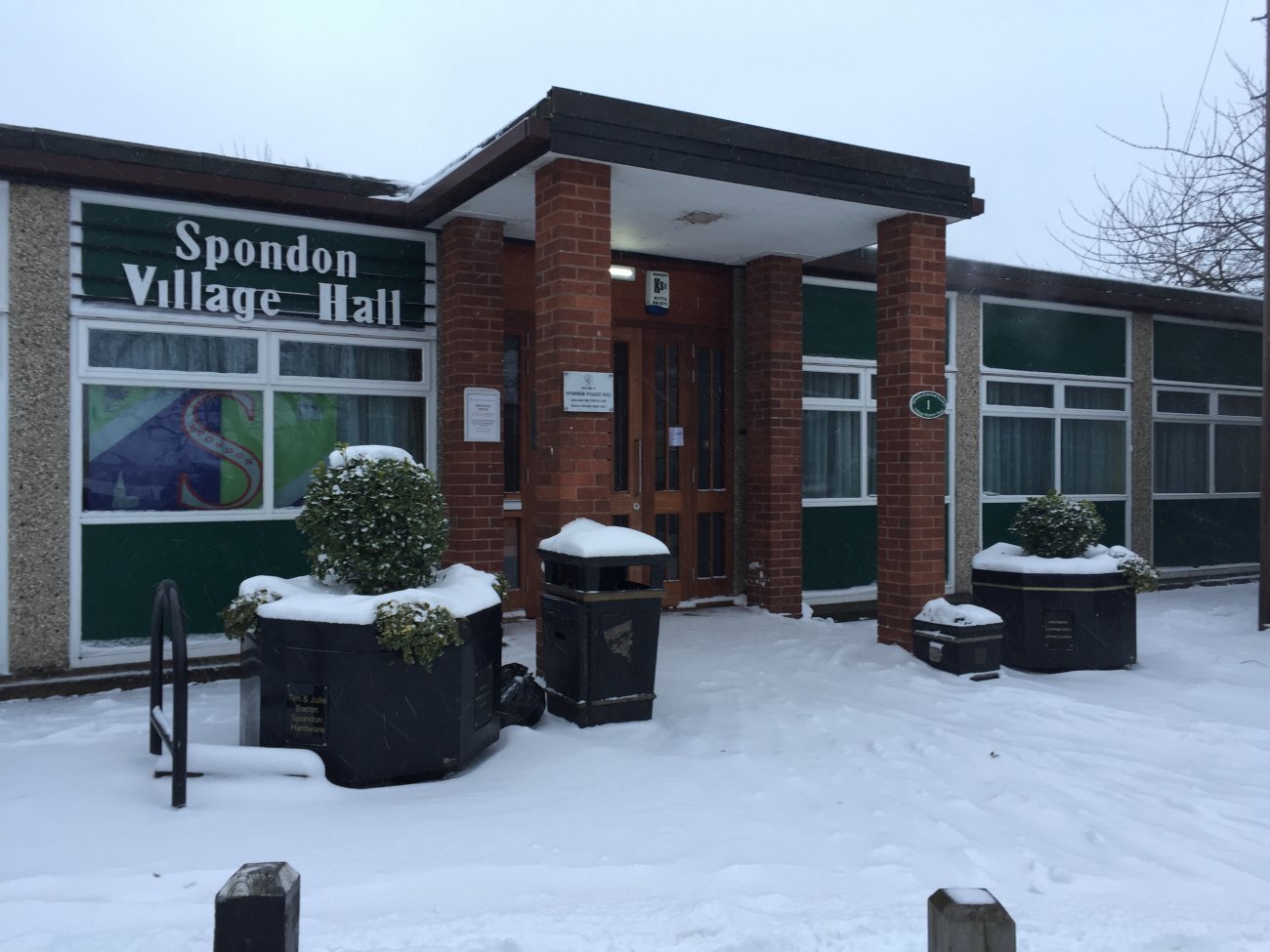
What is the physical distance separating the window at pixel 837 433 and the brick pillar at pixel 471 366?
3216 mm

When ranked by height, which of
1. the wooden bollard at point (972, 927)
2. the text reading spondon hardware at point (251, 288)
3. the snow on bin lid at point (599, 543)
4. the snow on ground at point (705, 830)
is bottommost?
the snow on ground at point (705, 830)

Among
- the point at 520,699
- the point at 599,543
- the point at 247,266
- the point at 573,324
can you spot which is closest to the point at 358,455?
the point at 599,543

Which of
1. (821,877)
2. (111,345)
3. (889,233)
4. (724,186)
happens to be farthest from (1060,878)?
(111,345)

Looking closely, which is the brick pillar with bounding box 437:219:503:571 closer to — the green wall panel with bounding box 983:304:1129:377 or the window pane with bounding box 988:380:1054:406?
the green wall panel with bounding box 983:304:1129:377

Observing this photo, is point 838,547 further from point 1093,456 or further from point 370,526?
point 370,526

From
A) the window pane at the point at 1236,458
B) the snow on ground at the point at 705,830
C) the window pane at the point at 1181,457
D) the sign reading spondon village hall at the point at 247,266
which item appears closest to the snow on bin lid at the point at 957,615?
the snow on ground at the point at 705,830

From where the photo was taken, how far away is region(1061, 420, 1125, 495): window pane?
10.7 m

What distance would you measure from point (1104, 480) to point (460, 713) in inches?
361

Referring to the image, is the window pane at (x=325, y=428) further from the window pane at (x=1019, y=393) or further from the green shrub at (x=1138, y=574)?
the window pane at (x=1019, y=393)

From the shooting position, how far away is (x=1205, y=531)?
463 inches

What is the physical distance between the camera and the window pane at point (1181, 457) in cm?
1148

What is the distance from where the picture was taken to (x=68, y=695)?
19.5 ft

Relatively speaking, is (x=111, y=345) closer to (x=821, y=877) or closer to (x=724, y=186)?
(x=724, y=186)

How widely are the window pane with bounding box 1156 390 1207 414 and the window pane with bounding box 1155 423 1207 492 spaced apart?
0.55ft
